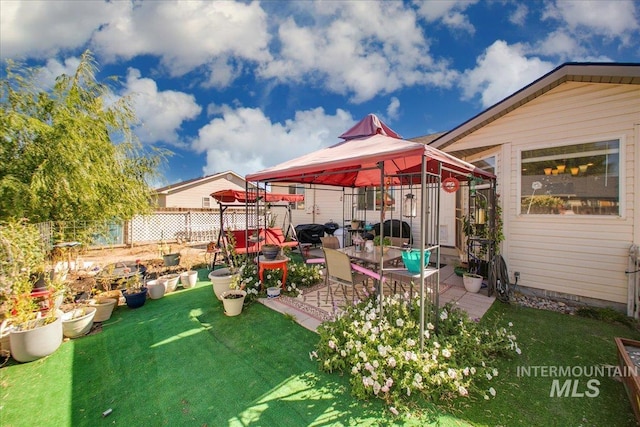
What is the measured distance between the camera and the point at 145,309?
4258 millimetres

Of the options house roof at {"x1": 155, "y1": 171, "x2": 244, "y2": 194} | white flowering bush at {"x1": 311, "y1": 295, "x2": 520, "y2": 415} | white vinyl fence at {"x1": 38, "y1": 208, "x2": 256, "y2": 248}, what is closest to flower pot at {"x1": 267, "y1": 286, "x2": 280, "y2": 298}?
white flowering bush at {"x1": 311, "y1": 295, "x2": 520, "y2": 415}

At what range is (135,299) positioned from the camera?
4258 mm

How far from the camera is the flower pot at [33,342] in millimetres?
2717

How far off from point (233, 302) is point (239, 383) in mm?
1546

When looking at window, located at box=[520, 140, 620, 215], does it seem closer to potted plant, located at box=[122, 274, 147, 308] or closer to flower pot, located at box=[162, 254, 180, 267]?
potted plant, located at box=[122, 274, 147, 308]

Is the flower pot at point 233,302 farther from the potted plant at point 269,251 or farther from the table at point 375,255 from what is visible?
the table at point 375,255

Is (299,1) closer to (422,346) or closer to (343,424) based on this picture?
(422,346)

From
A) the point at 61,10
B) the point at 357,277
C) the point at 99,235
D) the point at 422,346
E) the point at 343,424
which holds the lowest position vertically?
the point at 343,424

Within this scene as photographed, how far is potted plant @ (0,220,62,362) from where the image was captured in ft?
9.02

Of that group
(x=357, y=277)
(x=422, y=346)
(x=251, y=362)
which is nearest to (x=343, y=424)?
(x=422, y=346)

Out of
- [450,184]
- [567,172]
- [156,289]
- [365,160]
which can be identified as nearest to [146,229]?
[156,289]

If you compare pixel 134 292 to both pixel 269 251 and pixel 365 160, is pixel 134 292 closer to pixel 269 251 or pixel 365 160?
pixel 269 251

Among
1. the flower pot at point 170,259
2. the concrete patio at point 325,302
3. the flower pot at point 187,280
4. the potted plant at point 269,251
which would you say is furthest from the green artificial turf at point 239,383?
the flower pot at point 170,259

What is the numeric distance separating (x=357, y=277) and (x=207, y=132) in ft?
44.7
